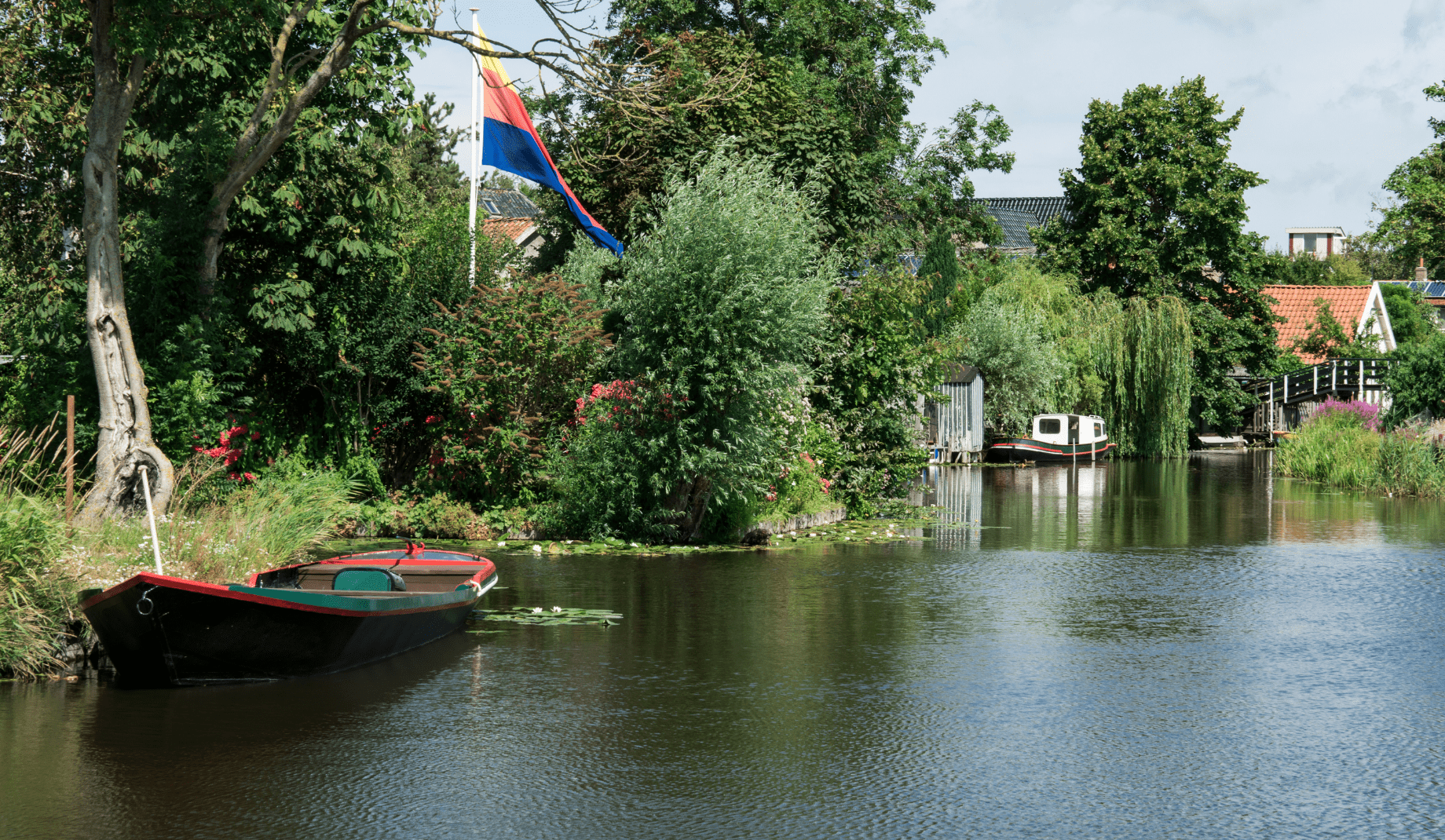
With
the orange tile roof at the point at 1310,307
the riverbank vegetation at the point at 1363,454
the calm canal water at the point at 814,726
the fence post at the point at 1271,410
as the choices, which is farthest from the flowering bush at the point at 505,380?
the orange tile roof at the point at 1310,307

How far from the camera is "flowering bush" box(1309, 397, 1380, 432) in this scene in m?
37.7

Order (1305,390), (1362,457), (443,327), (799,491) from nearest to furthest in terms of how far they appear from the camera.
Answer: (443,327) < (799,491) < (1362,457) < (1305,390)

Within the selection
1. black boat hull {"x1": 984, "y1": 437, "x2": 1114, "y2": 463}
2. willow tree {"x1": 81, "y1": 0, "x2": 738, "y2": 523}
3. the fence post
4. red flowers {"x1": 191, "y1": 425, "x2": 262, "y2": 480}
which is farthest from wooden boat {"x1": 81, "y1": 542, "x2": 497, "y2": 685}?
the fence post

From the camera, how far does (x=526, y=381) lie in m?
19.1

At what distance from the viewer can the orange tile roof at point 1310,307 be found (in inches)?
2557

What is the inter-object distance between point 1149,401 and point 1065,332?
13.3 ft

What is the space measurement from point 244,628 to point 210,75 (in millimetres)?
11947

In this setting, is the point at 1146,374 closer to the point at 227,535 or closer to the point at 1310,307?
the point at 1310,307

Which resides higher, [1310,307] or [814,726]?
[1310,307]

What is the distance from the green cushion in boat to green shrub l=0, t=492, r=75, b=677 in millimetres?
2151

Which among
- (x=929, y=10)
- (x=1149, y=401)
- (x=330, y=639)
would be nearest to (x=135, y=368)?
(x=330, y=639)

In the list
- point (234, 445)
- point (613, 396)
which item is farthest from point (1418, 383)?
point (234, 445)

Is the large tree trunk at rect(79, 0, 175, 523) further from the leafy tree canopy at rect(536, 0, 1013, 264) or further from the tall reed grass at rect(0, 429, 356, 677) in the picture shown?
the leafy tree canopy at rect(536, 0, 1013, 264)

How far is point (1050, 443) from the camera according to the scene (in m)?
42.9
